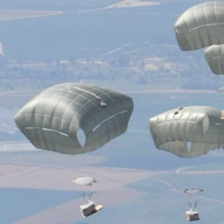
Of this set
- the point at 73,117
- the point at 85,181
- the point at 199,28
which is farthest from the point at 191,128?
the point at 73,117

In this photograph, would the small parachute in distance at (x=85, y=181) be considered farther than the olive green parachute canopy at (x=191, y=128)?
No

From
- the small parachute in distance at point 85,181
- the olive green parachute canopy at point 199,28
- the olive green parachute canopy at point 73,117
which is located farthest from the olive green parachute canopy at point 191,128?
the small parachute in distance at point 85,181

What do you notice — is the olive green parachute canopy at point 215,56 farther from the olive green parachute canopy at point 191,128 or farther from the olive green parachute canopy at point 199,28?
the olive green parachute canopy at point 191,128

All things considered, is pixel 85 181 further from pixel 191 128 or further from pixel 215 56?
pixel 215 56

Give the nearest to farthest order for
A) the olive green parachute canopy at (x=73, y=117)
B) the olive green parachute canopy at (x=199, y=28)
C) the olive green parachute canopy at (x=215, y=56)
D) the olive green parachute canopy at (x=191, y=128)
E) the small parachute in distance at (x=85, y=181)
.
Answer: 1. the olive green parachute canopy at (x=73, y=117)
2. the small parachute in distance at (x=85, y=181)
3. the olive green parachute canopy at (x=191, y=128)
4. the olive green parachute canopy at (x=199, y=28)
5. the olive green parachute canopy at (x=215, y=56)

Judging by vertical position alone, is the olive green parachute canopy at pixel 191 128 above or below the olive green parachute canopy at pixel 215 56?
below

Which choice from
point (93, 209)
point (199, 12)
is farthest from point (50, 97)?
point (199, 12)

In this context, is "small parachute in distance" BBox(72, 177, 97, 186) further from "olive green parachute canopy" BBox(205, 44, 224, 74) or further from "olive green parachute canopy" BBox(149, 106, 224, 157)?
"olive green parachute canopy" BBox(205, 44, 224, 74)

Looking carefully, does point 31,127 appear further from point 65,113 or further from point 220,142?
point 220,142
